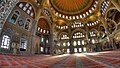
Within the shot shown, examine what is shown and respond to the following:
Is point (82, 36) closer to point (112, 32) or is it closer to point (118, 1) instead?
point (112, 32)

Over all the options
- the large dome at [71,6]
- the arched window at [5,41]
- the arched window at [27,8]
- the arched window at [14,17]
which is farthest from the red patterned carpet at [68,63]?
the large dome at [71,6]

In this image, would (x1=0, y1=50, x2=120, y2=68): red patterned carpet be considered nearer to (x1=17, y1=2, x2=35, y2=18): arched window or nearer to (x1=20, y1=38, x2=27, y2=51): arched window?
(x1=20, y1=38, x2=27, y2=51): arched window

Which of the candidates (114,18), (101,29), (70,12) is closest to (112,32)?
(114,18)

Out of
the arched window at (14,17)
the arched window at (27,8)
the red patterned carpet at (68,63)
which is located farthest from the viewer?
the arched window at (27,8)

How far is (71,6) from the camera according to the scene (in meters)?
45.0

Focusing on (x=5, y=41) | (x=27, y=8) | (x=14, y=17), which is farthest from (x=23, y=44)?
(x=27, y=8)

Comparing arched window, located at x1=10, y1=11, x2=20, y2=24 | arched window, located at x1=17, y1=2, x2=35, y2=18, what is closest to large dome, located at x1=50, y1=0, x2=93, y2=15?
arched window, located at x1=17, y1=2, x2=35, y2=18

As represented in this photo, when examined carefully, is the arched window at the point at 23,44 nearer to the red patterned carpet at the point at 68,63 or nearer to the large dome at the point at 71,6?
the red patterned carpet at the point at 68,63

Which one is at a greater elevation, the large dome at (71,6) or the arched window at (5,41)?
the large dome at (71,6)

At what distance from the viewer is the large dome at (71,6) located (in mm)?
42975

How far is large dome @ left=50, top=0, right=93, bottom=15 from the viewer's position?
4297 cm

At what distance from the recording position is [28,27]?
29250 millimetres

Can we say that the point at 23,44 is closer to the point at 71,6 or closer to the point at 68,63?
the point at 68,63

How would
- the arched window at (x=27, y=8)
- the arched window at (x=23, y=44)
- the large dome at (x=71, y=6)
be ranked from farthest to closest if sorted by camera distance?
1. the large dome at (x=71, y=6)
2. the arched window at (x=27, y=8)
3. the arched window at (x=23, y=44)
